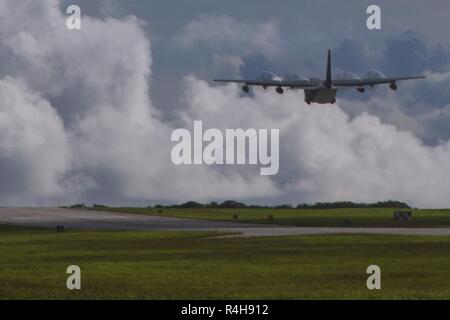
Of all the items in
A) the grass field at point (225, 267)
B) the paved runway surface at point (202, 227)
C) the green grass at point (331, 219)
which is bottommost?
the grass field at point (225, 267)

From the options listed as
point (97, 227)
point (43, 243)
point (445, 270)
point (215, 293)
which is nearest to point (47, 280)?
point (215, 293)

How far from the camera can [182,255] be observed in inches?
2569

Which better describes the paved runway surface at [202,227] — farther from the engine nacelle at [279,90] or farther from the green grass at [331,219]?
the engine nacelle at [279,90]

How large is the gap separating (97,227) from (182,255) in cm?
4781

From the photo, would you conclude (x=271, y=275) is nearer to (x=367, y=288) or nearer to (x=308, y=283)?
(x=308, y=283)

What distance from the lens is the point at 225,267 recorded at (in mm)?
55219

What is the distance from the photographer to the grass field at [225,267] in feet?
139

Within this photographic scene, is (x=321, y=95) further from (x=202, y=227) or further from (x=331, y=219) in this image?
(x=331, y=219)

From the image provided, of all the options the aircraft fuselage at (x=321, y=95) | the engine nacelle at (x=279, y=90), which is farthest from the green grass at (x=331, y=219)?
the engine nacelle at (x=279, y=90)

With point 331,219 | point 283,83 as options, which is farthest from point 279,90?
point 331,219

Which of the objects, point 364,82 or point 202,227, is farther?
point 364,82

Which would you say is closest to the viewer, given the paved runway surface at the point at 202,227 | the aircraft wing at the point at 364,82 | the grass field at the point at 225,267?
the grass field at the point at 225,267

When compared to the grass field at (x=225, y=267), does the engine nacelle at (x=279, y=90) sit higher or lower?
higher

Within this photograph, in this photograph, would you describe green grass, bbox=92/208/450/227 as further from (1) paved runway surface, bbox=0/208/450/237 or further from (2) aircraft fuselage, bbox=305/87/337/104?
(2) aircraft fuselage, bbox=305/87/337/104
